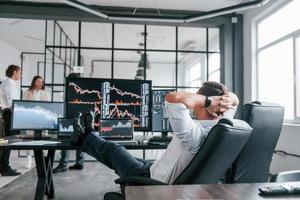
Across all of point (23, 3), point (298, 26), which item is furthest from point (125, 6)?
point (298, 26)

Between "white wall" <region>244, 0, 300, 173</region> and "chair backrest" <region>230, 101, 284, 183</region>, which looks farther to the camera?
"white wall" <region>244, 0, 300, 173</region>

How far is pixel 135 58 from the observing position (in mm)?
9703

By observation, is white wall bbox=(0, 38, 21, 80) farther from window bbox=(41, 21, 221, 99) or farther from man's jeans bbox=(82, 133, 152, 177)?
man's jeans bbox=(82, 133, 152, 177)

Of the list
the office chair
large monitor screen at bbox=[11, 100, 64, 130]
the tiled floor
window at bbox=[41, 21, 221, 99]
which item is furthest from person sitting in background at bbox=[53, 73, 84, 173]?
the office chair

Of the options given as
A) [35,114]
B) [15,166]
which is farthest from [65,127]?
[15,166]

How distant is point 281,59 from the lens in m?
4.20

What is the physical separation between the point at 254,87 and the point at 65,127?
11.4 feet

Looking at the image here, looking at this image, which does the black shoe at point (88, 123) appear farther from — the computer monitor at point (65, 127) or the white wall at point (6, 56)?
the white wall at point (6, 56)

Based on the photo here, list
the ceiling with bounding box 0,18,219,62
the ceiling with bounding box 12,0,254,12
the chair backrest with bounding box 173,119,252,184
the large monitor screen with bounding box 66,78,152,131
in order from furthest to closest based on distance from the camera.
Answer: the ceiling with bounding box 0,18,219,62, the ceiling with bounding box 12,0,254,12, the large monitor screen with bounding box 66,78,152,131, the chair backrest with bounding box 173,119,252,184

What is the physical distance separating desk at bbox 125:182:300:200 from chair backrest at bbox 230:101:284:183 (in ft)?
1.77

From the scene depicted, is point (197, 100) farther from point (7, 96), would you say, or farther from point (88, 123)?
point (7, 96)

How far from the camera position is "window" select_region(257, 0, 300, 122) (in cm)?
375

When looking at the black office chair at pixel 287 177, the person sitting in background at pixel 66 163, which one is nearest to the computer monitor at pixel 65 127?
the person sitting in background at pixel 66 163

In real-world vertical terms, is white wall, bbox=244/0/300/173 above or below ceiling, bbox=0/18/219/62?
below
